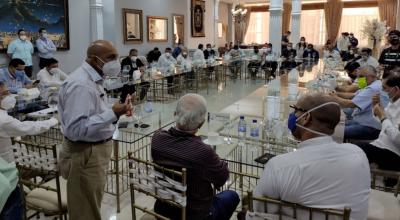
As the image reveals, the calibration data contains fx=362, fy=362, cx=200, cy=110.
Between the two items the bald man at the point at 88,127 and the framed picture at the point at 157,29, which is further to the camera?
the framed picture at the point at 157,29

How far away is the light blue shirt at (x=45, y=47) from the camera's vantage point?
8.42 metres

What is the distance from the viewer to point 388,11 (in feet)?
52.6

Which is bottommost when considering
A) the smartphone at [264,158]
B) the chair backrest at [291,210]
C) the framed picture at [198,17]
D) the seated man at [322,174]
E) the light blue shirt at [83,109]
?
the smartphone at [264,158]

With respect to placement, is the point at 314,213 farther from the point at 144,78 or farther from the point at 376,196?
the point at 144,78

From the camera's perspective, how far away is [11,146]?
2482 mm

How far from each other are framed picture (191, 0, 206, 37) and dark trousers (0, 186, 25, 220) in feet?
46.4

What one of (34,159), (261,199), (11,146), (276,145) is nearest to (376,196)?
(276,145)

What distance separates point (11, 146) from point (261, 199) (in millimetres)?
1816

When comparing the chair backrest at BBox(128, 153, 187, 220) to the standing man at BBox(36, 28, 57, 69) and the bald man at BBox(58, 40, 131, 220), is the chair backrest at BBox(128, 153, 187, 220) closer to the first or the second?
the bald man at BBox(58, 40, 131, 220)

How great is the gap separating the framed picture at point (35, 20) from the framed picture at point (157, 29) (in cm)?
350

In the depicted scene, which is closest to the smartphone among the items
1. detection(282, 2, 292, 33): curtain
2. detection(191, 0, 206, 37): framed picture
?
detection(191, 0, 206, 37): framed picture

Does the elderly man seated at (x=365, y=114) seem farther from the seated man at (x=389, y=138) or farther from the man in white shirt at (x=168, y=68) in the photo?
the man in white shirt at (x=168, y=68)

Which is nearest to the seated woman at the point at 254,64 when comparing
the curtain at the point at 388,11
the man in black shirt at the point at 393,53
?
the man in black shirt at the point at 393,53

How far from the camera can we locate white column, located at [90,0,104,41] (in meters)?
10.1
